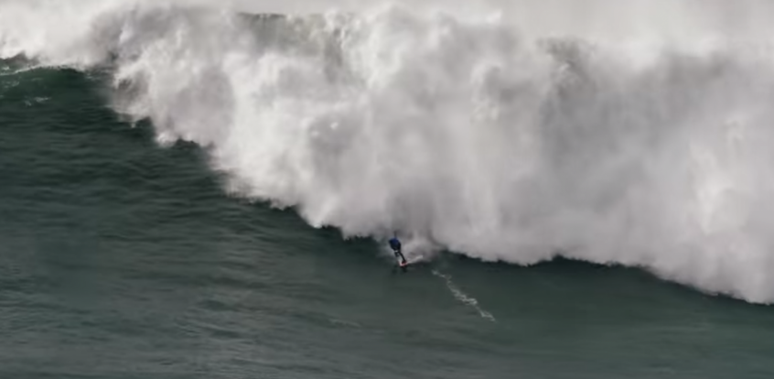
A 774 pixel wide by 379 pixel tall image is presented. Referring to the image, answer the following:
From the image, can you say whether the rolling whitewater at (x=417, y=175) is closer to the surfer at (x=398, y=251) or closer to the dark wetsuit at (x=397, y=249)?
the surfer at (x=398, y=251)

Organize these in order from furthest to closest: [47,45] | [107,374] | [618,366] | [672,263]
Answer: [47,45] → [672,263] → [618,366] → [107,374]

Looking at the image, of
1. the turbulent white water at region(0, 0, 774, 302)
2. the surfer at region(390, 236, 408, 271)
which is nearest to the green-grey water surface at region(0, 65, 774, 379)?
the surfer at region(390, 236, 408, 271)

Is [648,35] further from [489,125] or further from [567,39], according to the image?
[489,125]

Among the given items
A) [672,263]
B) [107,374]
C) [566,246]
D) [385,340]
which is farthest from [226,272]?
[672,263]

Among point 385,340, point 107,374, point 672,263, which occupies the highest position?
point 672,263

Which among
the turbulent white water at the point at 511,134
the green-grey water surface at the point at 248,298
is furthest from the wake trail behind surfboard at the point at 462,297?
the turbulent white water at the point at 511,134

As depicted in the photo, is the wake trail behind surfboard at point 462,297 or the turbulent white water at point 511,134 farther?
the turbulent white water at point 511,134
